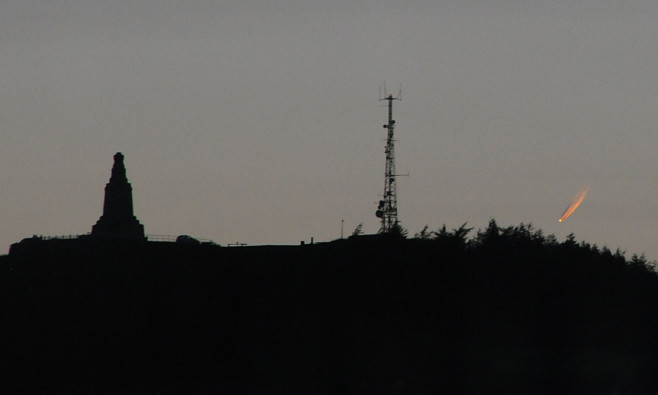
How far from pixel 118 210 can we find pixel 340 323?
3536 cm

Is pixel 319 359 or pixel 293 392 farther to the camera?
pixel 319 359

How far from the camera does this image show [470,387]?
207 ft

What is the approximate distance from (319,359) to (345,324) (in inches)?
106

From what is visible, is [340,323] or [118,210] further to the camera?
[118,210]

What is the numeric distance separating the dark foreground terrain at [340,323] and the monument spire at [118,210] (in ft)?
→ 54.7

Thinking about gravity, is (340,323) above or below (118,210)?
below

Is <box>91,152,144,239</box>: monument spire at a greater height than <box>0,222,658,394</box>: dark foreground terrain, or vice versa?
<box>91,152,144,239</box>: monument spire

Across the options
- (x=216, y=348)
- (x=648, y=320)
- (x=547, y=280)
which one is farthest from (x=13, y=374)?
(x=648, y=320)

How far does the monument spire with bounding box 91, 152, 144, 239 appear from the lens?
9619 cm

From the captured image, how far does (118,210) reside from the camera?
3848 inches

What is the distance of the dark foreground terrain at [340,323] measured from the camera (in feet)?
210

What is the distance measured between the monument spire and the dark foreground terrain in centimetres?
1669

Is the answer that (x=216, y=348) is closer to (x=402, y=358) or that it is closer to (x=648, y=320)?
(x=402, y=358)

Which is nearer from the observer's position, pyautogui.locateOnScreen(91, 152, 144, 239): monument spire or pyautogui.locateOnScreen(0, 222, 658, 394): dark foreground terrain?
pyautogui.locateOnScreen(0, 222, 658, 394): dark foreground terrain
